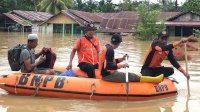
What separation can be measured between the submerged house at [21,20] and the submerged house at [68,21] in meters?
1.73

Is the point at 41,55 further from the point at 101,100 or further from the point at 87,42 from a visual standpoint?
the point at 101,100

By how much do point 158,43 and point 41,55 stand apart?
105 inches

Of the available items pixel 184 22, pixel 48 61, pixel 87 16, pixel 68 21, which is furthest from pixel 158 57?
pixel 68 21

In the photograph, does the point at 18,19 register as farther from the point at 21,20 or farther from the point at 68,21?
the point at 68,21

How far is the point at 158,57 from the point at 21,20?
4403 centimetres

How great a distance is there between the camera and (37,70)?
28.3 feet

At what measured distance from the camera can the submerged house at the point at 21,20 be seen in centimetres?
5062

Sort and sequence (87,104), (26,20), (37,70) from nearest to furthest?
(87,104) → (37,70) → (26,20)

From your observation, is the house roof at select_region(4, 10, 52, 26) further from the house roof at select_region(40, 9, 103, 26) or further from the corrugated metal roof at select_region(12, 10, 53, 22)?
the house roof at select_region(40, 9, 103, 26)

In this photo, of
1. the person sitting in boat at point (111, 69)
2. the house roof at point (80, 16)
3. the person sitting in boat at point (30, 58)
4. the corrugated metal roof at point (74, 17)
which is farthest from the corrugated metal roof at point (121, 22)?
the person sitting in boat at point (111, 69)

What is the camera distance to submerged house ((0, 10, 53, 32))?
5062 centimetres

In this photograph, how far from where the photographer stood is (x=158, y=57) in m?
8.40

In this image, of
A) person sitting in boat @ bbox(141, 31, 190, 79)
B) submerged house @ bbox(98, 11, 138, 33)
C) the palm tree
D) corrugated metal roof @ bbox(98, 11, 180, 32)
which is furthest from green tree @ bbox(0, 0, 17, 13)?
person sitting in boat @ bbox(141, 31, 190, 79)

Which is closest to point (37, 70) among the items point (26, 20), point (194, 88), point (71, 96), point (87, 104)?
point (71, 96)
